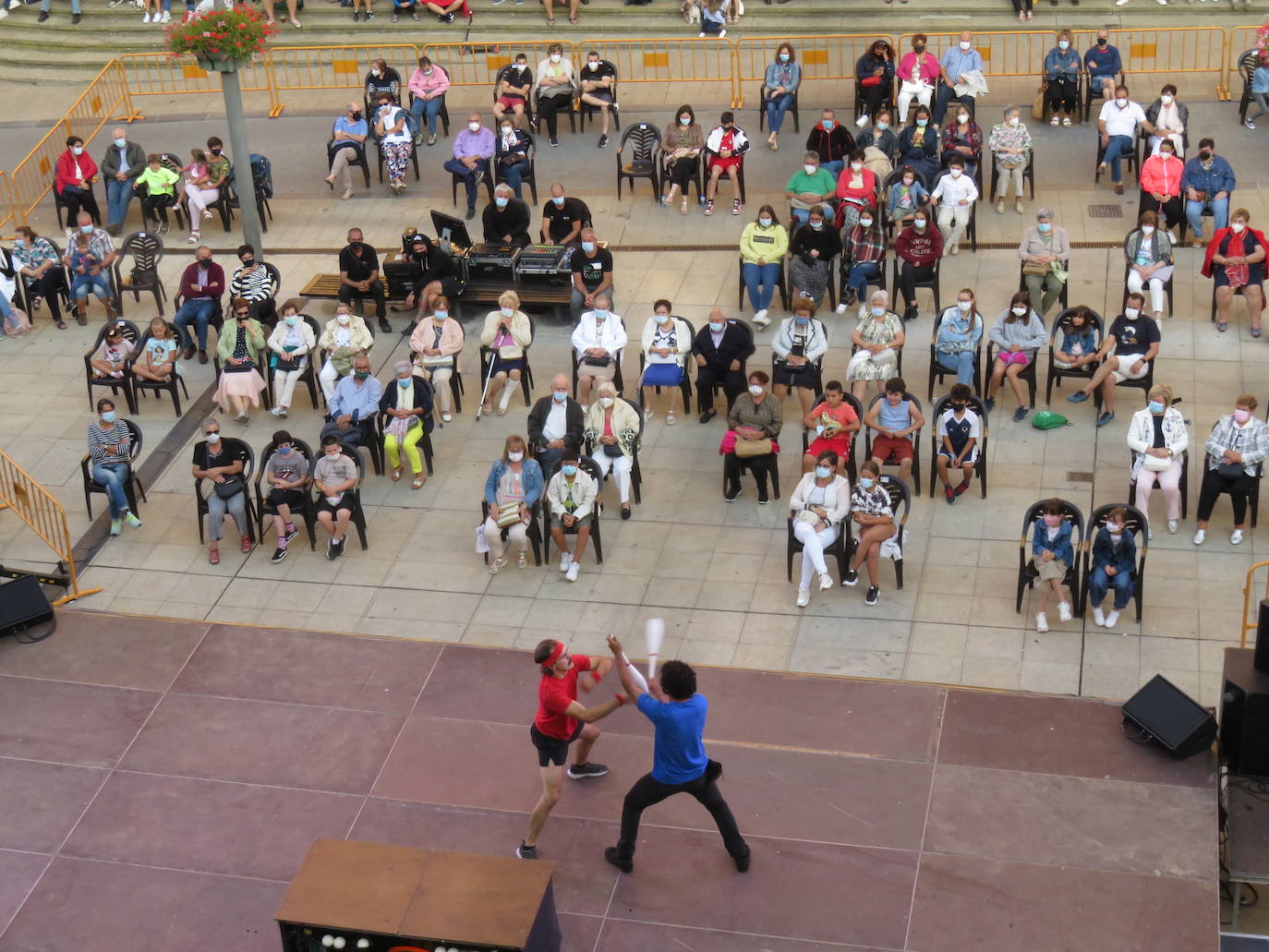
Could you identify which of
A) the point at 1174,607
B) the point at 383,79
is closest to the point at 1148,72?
the point at 383,79

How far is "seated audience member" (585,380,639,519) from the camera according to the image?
15.5 meters

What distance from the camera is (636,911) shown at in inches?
445

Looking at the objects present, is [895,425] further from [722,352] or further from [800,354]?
[722,352]

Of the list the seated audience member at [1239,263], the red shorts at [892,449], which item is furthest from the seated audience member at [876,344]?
the seated audience member at [1239,263]

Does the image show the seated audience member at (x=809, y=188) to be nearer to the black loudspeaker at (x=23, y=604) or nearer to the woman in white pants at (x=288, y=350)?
the woman in white pants at (x=288, y=350)

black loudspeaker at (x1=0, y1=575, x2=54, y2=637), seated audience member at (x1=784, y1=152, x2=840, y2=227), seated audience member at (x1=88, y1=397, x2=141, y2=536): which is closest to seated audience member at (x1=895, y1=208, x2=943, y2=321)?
seated audience member at (x1=784, y1=152, x2=840, y2=227)

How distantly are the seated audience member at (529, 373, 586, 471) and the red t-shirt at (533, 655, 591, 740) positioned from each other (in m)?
4.52

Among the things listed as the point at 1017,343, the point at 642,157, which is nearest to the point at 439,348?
the point at 642,157

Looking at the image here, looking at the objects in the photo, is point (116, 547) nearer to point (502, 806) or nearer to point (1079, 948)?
point (502, 806)

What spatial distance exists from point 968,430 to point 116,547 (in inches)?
297

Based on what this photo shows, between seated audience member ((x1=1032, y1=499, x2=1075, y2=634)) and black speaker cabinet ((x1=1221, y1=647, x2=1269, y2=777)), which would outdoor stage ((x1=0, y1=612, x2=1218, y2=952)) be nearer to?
black speaker cabinet ((x1=1221, y1=647, x2=1269, y2=777))

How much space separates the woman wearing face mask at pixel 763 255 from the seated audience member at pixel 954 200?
75.2 inches

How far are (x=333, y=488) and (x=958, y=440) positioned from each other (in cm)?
537

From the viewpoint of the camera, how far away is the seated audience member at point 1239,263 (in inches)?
682
